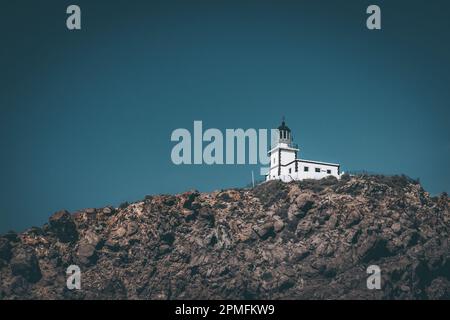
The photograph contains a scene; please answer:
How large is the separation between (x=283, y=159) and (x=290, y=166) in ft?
6.94

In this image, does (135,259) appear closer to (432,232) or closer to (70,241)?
(70,241)

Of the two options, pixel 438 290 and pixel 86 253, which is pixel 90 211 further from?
pixel 438 290

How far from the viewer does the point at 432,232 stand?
507 ft

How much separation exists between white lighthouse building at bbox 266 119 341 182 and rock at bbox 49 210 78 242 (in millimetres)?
38875

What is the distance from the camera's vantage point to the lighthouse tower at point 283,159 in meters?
165

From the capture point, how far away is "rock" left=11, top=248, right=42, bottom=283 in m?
153

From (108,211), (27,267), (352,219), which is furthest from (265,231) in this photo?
(27,267)

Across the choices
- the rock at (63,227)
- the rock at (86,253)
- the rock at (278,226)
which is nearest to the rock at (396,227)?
the rock at (278,226)

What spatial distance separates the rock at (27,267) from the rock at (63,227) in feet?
21.7

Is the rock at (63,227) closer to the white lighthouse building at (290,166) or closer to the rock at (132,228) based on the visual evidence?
the rock at (132,228)

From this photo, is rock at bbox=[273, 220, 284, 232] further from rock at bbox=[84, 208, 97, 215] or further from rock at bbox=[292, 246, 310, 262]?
rock at bbox=[84, 208, 97, 215]
